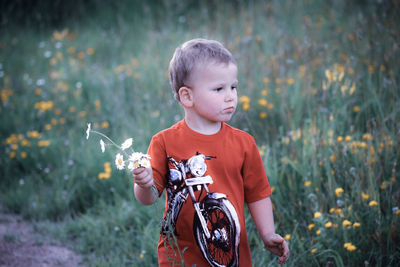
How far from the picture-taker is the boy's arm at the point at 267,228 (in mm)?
1619

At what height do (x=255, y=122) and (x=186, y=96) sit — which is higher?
(x=186, y=96)

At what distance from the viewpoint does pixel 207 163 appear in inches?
60.4

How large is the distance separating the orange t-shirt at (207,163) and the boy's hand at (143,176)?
0.48 ft

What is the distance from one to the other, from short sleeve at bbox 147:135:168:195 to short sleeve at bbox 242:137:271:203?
1.13 ft

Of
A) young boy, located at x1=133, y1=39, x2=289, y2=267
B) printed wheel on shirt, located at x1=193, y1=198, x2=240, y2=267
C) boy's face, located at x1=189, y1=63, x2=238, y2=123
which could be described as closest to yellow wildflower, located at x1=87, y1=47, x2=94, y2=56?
young boy, located at x1=133, y1=39, x2=289, y2=267

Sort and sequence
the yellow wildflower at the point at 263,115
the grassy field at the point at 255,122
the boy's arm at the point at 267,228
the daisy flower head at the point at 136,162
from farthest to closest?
the yellow wildflower at the point at 263,115 → the grassy field at the point at 255,122 → the boy's arm at the point at 267,228 → the daisy flower head at the point at 136,162

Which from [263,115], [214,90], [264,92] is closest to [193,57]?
[214,90]

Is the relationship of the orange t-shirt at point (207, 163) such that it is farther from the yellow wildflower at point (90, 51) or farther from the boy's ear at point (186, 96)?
the yellow wildflower at point (90, 51)

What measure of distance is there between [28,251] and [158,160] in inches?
59.3

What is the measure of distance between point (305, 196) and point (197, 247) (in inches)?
44.7

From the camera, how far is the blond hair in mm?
1494

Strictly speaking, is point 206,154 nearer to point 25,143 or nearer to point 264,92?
point 264,92

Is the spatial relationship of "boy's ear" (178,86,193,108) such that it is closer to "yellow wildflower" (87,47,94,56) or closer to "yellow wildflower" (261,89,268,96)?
"yellow wildflower" (261,89,268,96)

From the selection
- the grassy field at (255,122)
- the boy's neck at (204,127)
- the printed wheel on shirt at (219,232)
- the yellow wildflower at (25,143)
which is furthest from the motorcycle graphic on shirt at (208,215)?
the yellow wildflower at (25,143)
